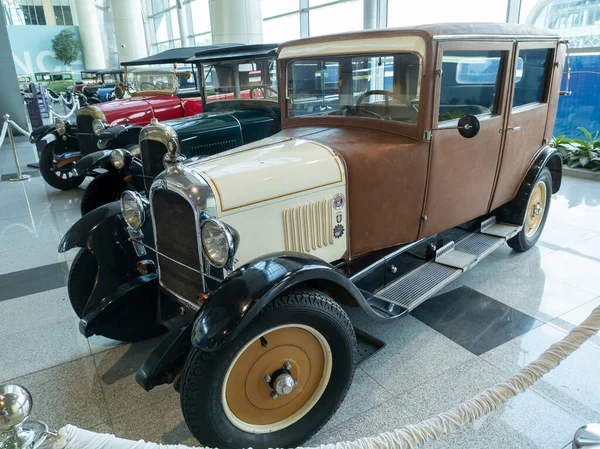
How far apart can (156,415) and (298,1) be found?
42.9 feet

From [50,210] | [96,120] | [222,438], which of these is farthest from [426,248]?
[96,120]

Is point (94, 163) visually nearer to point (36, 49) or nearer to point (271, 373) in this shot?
point (271, 373)

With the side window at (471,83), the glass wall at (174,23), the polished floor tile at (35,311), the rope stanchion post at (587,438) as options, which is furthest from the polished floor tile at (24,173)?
the glass wall at (174,23)

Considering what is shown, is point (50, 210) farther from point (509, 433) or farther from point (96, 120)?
point (509, 433)

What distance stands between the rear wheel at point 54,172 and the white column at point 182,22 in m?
16.5

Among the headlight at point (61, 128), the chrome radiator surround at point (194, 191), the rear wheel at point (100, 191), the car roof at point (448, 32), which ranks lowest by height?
the rear wheel at point (100, 191)

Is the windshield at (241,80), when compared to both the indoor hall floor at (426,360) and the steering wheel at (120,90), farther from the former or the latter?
the steering wheel at (120,90)

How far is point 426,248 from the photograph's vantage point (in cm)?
304

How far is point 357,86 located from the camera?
2.82 meters

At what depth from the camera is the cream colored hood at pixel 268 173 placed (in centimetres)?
212

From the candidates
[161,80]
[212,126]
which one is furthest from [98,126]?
[212,126]

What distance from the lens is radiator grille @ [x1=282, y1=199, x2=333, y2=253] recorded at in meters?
2.33

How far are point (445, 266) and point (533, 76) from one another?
1.69 meters

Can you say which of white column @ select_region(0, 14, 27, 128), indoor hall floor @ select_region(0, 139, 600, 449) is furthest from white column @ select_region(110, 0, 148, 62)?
indoor hall floor @ select_region(0, 139, 600, 449)
